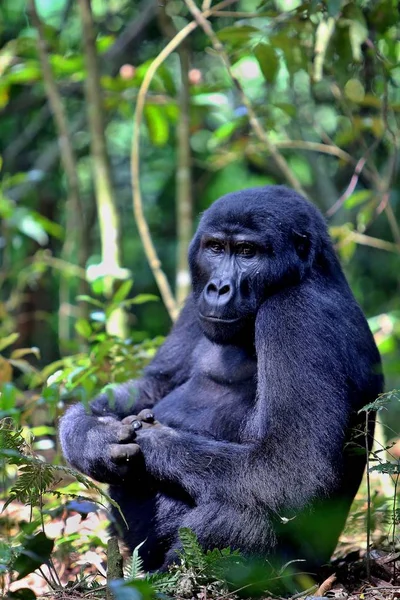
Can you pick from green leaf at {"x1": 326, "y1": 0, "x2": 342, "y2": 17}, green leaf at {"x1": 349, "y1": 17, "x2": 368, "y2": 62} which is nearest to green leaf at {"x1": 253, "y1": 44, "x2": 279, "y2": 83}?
green leaf at {"x1": 349, "y1": 17, "x2": 368, "y2": 62}

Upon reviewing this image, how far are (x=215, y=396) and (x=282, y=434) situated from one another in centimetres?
64

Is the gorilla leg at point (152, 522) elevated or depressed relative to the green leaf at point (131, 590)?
depressed

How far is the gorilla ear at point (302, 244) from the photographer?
397 cm

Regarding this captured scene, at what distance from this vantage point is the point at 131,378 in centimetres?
489

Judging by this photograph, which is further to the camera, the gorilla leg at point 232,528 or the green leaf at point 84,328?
the green leaf at point 84,328

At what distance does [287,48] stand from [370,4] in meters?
0.60

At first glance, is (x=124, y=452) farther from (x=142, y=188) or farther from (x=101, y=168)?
(x=142, y=188)

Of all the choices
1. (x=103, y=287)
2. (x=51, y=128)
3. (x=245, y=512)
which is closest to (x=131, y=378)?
(x=103, y=287)

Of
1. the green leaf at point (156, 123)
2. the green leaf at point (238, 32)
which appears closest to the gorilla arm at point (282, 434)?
the green leaf at point (238, 32)

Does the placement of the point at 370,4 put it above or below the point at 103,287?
above

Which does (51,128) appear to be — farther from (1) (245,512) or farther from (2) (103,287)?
(1) (245,512)

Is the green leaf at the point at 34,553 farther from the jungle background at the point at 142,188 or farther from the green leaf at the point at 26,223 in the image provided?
the green leaf at the point at 26,223

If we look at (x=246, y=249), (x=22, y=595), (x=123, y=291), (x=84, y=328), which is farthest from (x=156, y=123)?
(x=22, y=595)

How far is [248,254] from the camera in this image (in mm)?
3953
